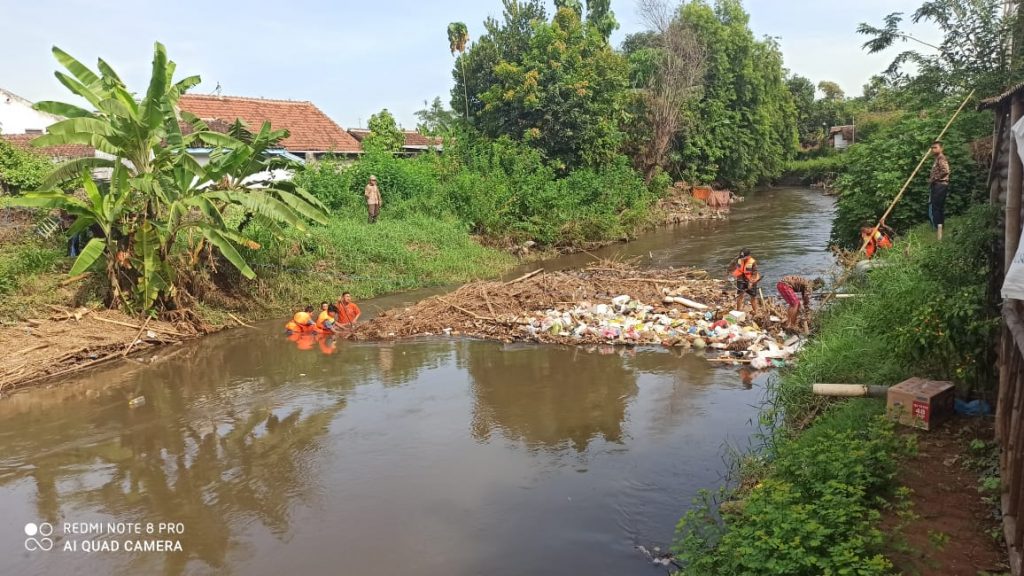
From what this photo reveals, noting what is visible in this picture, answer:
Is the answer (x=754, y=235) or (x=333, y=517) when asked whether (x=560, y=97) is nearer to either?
(x=754, y=235)

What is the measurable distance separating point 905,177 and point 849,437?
393 inches

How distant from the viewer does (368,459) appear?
298 inches

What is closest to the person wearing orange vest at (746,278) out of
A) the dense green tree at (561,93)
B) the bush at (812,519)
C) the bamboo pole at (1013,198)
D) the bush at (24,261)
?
the bush at (812,519)

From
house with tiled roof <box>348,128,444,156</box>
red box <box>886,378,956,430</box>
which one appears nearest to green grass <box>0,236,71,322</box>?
red box <box>886,378,956,430</box>

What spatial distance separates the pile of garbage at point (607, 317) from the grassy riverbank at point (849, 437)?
2.16 m

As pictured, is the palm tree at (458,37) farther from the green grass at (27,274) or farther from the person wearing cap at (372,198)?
the green grass at (27,274)

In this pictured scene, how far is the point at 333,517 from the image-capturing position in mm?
6352

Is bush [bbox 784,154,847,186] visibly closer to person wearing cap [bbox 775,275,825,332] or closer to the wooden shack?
person wearing cap [bbox 775,275,825,332]

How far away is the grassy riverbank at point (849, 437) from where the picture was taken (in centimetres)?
412

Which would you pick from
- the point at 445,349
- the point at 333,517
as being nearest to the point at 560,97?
the point at 445,349

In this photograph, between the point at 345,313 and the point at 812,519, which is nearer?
the point at 812,519

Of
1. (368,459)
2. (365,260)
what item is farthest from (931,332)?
(365,260)

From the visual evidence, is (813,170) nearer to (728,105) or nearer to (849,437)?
(728,105)

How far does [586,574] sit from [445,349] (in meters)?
6.85
